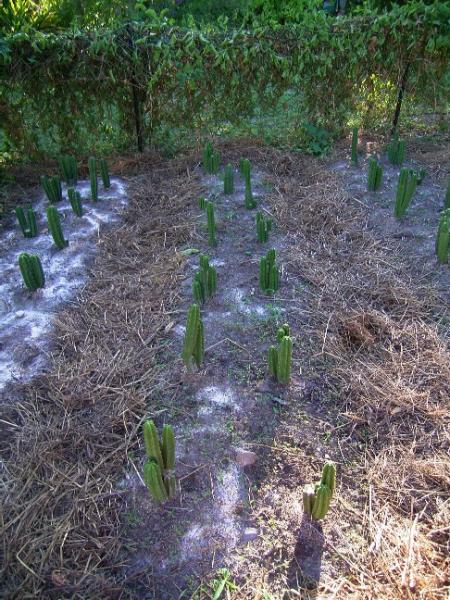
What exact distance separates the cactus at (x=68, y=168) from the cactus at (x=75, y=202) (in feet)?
2.22

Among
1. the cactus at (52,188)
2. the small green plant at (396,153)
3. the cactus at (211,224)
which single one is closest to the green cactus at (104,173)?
the cactus at (52,188)

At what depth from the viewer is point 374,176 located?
409cm

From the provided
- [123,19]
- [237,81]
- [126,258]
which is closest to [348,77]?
[237,81]

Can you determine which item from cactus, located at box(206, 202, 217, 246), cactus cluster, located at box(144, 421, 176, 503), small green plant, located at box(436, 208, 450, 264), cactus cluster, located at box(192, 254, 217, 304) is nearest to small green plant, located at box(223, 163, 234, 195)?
cactus, located at box(206, 202, 217, 246)

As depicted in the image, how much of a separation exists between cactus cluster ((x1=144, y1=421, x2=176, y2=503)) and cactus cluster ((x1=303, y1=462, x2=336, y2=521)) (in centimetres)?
52

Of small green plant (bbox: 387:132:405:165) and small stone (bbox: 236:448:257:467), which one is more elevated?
small green plant (bbox: 387:132:405:165)

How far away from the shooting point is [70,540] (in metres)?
1.84

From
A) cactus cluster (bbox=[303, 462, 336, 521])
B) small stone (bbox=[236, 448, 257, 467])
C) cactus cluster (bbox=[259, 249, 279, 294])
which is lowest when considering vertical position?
small stone (bbox=[236, 448, 257, 467])

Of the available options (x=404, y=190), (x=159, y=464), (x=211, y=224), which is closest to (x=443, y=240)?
(x=404, y=190)

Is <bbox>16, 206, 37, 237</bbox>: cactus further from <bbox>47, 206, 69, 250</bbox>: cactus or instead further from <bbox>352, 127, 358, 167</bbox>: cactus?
<bbox>352, 127, 358, 167</bbox>: cactus

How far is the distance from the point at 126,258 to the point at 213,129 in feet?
7.96

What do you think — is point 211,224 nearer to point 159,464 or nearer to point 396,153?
point 159,464

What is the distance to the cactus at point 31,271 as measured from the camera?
2.95m

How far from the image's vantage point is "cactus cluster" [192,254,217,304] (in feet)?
9.02
